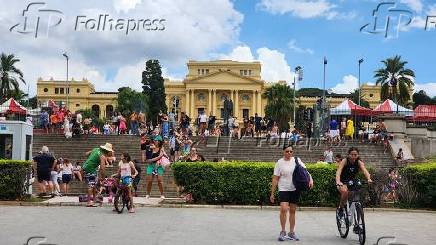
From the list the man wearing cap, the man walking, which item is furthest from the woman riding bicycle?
the man walking

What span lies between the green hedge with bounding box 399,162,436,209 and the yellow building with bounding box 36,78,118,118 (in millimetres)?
117175

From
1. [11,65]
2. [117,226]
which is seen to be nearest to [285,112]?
[11,65]

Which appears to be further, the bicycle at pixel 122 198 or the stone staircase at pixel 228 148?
the stone staircase at pixel 228 148

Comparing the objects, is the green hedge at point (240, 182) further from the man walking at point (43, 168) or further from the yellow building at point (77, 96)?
the yellow building at point (77, 96)

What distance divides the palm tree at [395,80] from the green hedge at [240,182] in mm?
52298

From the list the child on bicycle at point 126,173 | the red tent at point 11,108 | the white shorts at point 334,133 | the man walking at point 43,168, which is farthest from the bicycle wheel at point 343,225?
the red tent at point 11,108

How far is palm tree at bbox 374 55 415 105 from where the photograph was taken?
6825 cm

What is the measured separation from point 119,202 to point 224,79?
113 meters

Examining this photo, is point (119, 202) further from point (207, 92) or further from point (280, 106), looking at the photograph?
point (207, 92)

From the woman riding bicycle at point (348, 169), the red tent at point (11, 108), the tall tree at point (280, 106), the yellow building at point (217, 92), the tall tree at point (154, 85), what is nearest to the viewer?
the woman riding bicycle at point (348, 169)

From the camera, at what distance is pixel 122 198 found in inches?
567

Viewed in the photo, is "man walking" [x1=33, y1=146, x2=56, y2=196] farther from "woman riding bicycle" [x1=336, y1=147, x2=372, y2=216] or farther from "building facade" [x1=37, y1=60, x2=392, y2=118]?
"building facade" [x1=37, y1=60, x2=392, y2=118]

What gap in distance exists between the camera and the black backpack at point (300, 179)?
10422 mm

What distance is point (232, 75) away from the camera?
127m
